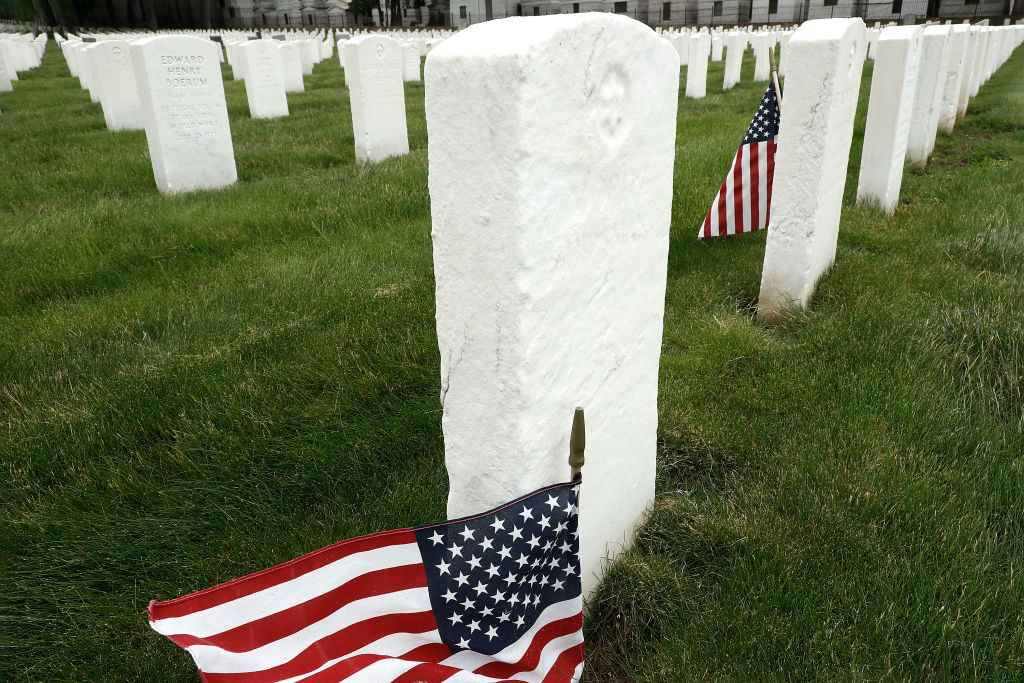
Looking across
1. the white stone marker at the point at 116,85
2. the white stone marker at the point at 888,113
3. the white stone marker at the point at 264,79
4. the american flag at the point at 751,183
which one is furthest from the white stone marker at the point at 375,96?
the white stone marker at the point at 888,113

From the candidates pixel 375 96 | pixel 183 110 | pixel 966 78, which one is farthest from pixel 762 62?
pixel 183 110

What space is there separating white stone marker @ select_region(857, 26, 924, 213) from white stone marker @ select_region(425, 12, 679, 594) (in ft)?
13.5

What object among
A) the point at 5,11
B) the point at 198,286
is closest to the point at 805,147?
the point at 198,286

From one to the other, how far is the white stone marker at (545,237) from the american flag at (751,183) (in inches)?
107

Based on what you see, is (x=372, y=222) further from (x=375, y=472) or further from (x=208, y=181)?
(x=375, y=472)

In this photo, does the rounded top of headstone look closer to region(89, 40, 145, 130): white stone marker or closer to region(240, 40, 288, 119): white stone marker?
region(240, 40, 288, 119): white stone marker

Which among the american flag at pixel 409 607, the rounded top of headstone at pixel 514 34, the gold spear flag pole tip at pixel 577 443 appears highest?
the rounded top of headstone at pixel 514 34

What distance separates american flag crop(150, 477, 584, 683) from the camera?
58.0 inches

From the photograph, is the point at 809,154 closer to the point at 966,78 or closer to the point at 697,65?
the point at 966,78

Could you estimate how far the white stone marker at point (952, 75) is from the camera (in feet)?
26.3

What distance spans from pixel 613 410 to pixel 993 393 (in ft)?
6.61

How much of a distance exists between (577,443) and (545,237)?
496mm

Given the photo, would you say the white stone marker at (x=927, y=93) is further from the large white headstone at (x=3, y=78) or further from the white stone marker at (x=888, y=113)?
the large white headstone at (x=3, y=78)

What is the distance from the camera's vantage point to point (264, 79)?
35.0ft
